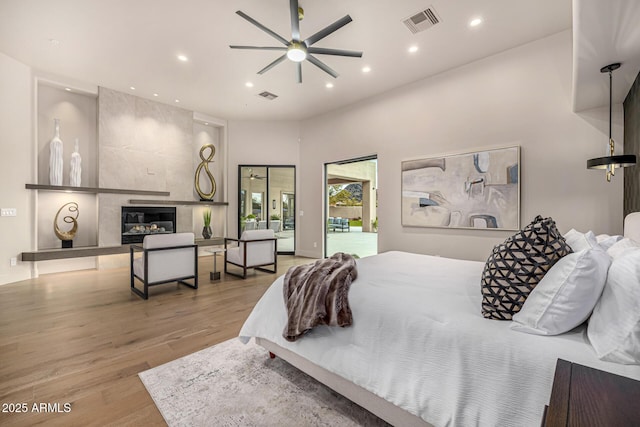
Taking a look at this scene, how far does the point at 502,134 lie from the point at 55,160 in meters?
7.62

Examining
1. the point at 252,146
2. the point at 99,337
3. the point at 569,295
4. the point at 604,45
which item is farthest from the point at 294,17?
the point at 252,146

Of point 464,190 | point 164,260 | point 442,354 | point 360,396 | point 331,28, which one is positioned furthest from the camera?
point 464,190

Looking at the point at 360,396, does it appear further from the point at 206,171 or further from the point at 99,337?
the point at 206,171

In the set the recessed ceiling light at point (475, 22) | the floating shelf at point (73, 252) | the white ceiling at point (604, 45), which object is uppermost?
the recessed ceiling light at point (475, 22)

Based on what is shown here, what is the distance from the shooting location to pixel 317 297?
184 centimetres

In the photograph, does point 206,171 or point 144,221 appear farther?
point 206,171

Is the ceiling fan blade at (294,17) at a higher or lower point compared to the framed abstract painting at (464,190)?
higher

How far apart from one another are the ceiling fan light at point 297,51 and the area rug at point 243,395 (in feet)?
11.0

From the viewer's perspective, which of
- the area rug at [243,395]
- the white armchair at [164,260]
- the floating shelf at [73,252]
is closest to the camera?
the area rug at [243,395]

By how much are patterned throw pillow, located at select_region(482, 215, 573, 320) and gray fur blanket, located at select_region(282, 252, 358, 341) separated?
2.55 feet

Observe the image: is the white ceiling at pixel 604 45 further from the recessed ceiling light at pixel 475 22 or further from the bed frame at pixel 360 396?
the bed frame at pixel 360 396

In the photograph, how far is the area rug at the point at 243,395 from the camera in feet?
5.37

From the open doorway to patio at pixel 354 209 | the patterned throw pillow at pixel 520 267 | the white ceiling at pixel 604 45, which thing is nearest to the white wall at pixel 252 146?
the open doorway to patio at pixel 354 209

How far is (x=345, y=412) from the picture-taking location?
1.70 metres
